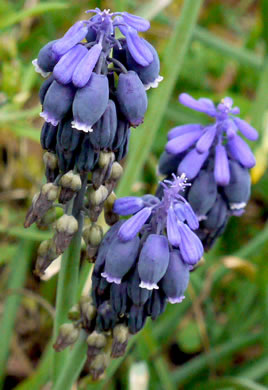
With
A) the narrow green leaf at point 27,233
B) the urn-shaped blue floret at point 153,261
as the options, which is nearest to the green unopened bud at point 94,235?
the urn-shaped blue floret at point 153,261

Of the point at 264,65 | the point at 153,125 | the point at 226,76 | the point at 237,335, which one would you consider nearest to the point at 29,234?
the point at 153,125

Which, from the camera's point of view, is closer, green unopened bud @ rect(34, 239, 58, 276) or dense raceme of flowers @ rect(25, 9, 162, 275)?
dense raceme of flowers @ rect(25, 9, 162, 275)

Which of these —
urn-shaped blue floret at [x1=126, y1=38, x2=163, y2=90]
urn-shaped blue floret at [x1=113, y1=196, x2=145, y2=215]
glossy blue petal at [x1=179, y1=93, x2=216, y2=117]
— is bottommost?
Result: urn-shaped blue floret at [x1=113, y1=196, x2=145, y2=215]

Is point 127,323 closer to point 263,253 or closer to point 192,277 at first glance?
point 192,277

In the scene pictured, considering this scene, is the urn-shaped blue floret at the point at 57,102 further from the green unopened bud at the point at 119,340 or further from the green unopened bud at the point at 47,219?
the green unopened bud at the point at 119,340

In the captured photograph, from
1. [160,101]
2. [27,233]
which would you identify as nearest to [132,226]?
[160,101]

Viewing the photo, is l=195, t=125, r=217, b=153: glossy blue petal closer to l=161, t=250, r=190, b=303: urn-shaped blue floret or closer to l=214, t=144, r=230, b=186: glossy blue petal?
l=214, t=144, r=230, b=186: glossy blue petal

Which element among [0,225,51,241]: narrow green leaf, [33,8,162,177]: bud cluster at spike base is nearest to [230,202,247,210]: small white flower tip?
[33,8,162,177]: bud cluster at spike base
